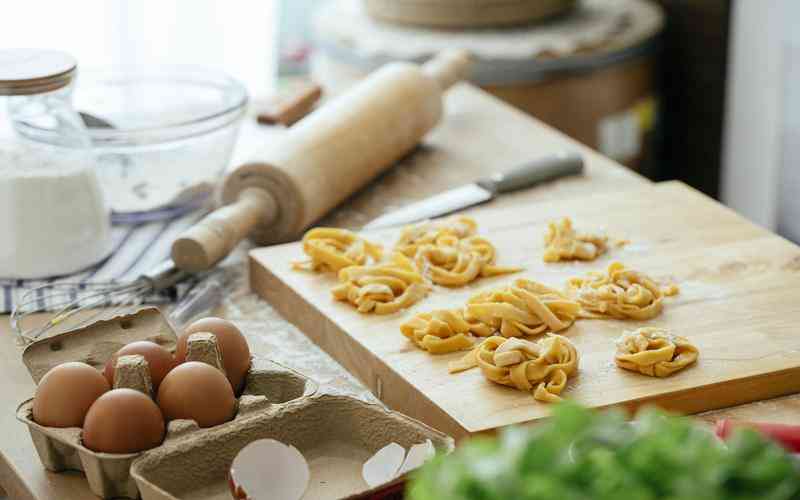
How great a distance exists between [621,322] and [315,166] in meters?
0.51

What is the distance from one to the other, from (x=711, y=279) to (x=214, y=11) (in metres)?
1.80

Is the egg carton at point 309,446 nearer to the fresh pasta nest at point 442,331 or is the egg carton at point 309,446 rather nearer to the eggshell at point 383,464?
the eggshell at point 383,464

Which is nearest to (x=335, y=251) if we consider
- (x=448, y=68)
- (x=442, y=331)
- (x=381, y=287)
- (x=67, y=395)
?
(x=381, y=287)

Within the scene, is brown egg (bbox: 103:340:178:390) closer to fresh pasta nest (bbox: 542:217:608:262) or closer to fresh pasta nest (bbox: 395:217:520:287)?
fresh pasta nest (bbox: 395:217:520:287)

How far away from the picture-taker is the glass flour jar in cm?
133

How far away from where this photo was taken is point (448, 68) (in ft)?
6.37

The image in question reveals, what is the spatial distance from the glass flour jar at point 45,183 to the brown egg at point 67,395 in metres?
0.41

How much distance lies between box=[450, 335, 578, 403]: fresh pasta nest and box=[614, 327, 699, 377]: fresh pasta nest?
0.17 ft

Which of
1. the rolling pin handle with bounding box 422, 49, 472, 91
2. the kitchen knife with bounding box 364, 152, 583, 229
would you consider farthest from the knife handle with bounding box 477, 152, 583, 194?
the rolling pin handle with bounding box 422, 49, 472, 91

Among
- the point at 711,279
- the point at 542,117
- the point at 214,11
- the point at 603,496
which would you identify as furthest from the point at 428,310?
the point at 214,11

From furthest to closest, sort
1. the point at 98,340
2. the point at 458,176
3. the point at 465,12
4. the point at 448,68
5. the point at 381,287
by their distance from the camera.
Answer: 1. the point at 465,12
2. the point at 448,68
3. the point at 458,176
4. the point at 381,287
5. the point at 98,340

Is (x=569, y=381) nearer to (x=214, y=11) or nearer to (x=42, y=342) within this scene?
(x=42, y=342)

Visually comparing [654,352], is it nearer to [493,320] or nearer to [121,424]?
[493,320]

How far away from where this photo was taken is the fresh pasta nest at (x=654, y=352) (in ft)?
3.63
